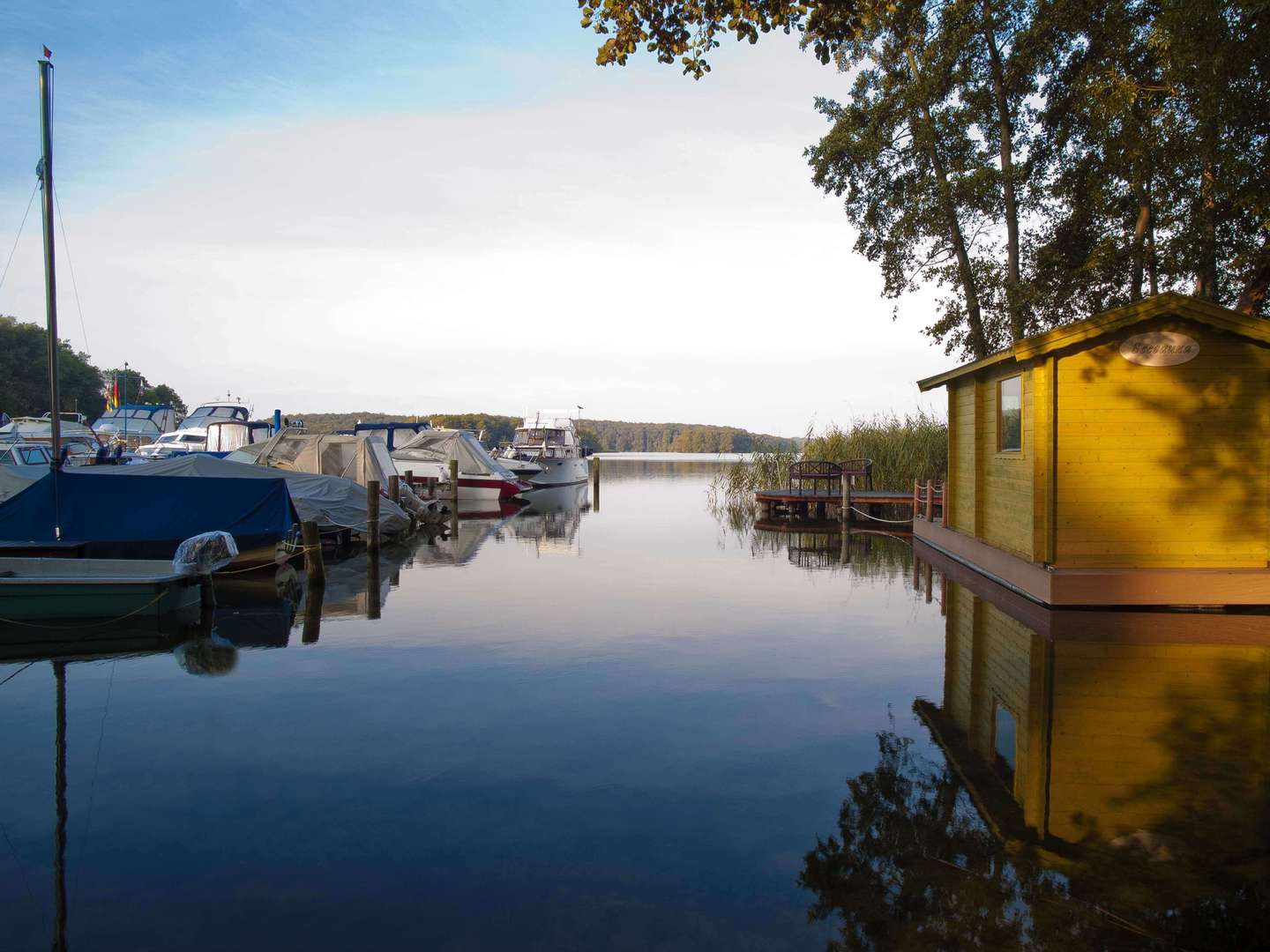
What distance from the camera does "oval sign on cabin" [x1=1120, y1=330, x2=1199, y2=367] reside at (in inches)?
440

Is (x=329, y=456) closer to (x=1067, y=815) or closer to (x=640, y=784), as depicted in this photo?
(x=640, y=784)

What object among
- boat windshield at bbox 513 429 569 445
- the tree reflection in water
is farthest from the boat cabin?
the tree reflection in water

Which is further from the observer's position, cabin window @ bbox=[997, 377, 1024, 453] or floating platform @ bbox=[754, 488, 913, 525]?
floating platform @ bbox=[754, 488, 913, 525]

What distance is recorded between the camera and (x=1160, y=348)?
11195 mm

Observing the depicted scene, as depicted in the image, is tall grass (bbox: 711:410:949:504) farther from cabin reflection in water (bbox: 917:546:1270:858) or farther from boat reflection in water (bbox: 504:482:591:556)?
cabin reflection in water (bbox: 917:546:1270:858)

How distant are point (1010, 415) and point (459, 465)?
22596 mm

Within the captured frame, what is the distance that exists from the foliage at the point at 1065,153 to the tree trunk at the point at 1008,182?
50 mm

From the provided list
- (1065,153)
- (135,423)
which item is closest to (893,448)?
(1065,153)

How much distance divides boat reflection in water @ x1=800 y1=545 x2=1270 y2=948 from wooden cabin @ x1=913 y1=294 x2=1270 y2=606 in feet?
8.32

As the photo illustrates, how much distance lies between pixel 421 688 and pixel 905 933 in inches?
197

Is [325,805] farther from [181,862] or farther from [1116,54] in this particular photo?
[1116,54]

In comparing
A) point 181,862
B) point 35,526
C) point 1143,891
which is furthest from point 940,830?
point 35,526

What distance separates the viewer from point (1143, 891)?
4121mm

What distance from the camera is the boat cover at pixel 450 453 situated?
3209 cm
